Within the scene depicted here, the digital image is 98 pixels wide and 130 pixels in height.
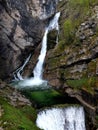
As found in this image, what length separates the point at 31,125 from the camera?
33938 millimetres

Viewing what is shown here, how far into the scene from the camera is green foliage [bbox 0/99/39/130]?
32062 millimetres

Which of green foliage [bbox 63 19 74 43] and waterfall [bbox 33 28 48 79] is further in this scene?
waterfall [bbox 33 28 48 79]

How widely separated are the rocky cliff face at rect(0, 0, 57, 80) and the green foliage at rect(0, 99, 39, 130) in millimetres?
18681

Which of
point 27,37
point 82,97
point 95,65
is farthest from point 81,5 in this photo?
point 82,97

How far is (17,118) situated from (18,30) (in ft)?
83.5

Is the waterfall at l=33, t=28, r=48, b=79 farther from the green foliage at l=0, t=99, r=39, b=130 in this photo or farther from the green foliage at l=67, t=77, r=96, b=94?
the green foliage at l=0, t=99, r=39, b=130

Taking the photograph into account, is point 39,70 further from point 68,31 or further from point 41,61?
point 68,31

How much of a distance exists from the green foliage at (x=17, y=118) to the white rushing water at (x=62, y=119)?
1.22 metres

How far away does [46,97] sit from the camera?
4212 centimetres

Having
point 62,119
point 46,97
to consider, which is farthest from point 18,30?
point 62,119

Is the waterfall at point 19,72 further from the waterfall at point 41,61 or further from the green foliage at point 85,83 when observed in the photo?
the green foliage at point 85,83

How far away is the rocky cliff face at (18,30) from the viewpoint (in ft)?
176

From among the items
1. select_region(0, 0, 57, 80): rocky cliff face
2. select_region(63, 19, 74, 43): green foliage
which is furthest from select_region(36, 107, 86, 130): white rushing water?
select_region(0, 0, 57, 80): rocky cliff face

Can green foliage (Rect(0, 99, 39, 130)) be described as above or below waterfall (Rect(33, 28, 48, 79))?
below
